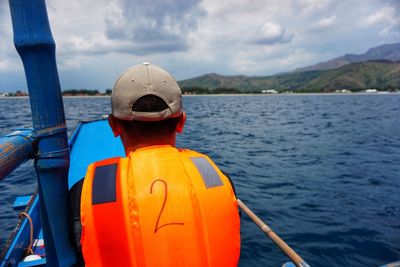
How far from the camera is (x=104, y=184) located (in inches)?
58.8

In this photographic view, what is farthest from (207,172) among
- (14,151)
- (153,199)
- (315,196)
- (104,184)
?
(315,196)

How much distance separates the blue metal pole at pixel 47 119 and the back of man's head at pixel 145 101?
0.40 metres

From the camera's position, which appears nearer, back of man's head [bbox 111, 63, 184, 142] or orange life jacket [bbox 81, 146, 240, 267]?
orange life jacket [bbox 81, 146, 240, 267]

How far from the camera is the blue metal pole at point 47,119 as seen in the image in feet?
5.27

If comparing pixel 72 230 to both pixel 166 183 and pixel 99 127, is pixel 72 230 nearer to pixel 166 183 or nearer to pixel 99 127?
pixel 166 183

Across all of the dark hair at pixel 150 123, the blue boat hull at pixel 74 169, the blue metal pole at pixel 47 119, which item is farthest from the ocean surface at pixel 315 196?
the dark hair at pixel 150 123

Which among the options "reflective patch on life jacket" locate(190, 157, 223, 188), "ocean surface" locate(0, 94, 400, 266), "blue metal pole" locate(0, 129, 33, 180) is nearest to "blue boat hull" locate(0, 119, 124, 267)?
"ocean surface" locate(0, 94, 400, 266)

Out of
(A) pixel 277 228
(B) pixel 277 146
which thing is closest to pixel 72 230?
(A) pixel 277 228

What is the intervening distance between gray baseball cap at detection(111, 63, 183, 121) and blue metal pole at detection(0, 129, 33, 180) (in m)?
0.91

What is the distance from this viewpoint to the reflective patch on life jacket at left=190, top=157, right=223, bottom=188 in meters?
1.57

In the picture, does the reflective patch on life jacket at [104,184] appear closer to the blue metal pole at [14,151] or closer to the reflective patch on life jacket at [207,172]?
the reflective patch on life jacket at [207,172]

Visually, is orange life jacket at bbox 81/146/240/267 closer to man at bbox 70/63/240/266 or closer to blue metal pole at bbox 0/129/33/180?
man at bbox 70/63/240/266

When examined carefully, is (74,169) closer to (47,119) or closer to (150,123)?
(47,119)

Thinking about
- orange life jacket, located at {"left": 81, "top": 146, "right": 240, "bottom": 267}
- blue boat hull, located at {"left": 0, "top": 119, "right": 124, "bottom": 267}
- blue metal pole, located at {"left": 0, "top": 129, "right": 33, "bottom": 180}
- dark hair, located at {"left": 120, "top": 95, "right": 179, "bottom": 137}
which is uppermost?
dark hair, located at {"left": 120, "top": 95, "right": 179, "bottom": 137}
